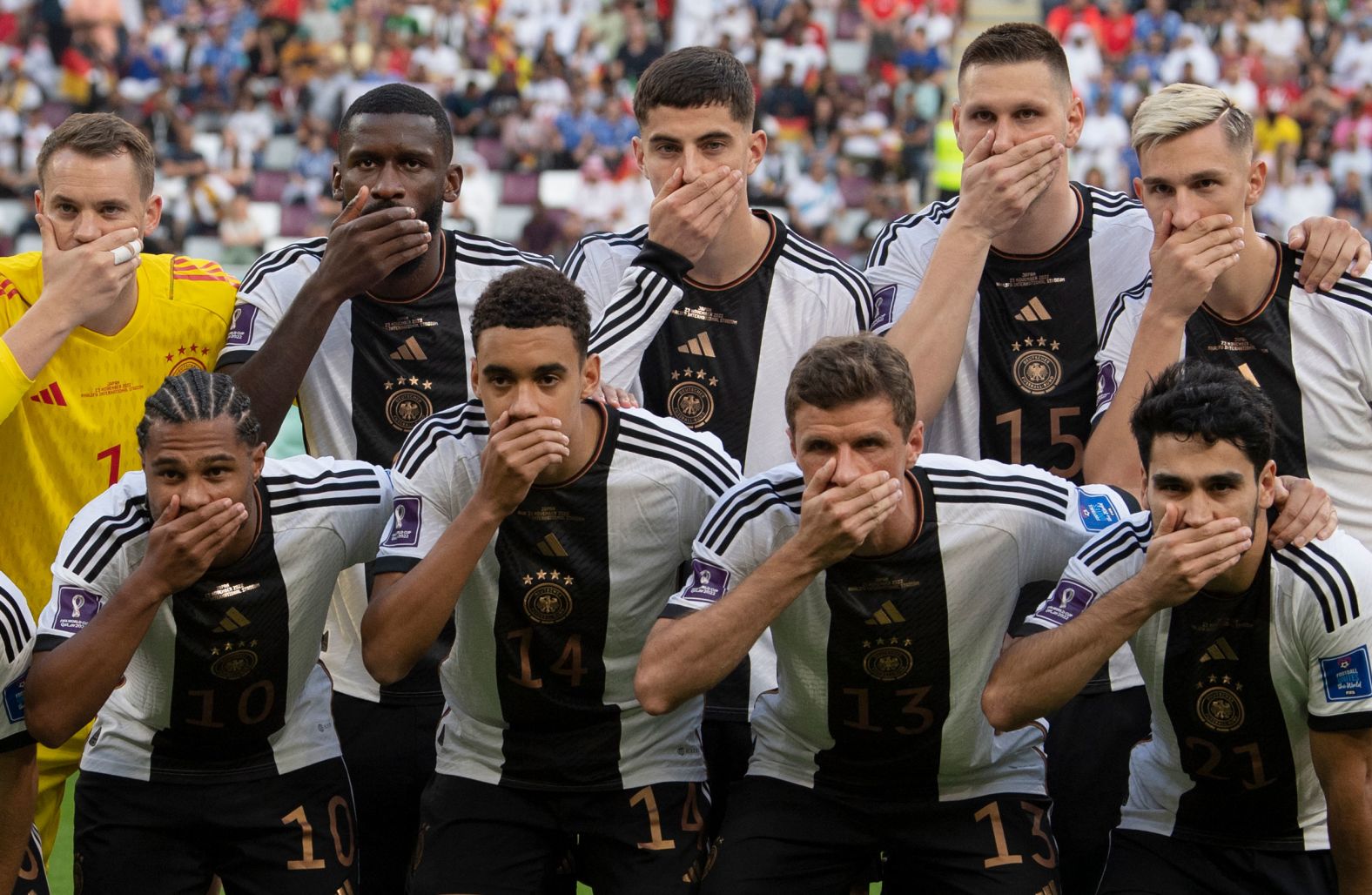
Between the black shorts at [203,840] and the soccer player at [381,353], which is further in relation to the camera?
the soccer player at [381,353]

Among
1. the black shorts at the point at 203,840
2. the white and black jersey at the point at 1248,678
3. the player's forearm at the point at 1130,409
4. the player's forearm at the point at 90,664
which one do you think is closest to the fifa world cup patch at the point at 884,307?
the player's forearm at the point at 1130,409

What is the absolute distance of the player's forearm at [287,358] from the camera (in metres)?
5.00

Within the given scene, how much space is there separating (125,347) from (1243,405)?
11.1 ft

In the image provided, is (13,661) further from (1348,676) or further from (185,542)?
(1348,676)

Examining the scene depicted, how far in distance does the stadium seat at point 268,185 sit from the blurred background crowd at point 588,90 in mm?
40

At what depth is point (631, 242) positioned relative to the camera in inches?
217

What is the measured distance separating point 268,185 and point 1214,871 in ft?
61.7

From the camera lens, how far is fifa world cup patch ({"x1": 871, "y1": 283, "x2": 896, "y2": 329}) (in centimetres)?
548

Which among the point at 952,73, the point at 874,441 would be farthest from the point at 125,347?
the point at 952,73

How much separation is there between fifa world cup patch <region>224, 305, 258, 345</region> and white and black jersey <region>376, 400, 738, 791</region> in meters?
0.88

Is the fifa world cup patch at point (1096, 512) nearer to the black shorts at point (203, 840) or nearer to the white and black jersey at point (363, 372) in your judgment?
the white and black jersey at point (363, 372)

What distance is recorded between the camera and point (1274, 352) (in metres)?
5.02

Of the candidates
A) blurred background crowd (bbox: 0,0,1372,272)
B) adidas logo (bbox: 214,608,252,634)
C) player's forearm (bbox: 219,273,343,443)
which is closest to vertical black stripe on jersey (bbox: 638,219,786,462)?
player's forearm (bbox: 219,273,343,443)

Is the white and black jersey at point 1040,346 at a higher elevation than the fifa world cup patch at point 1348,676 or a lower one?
higher
